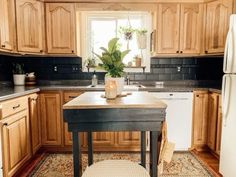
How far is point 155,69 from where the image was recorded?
3631 millimetres

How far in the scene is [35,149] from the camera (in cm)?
287

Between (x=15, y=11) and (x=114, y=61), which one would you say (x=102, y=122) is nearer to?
(x=114, y=61)

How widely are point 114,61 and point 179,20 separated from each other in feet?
5.77

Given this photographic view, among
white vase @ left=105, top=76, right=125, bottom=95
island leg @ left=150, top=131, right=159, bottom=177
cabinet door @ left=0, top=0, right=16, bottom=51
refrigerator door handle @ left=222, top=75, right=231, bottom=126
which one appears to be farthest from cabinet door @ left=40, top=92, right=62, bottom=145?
refrigerator door handle @ left=222, top=75, right=231, bottom=126

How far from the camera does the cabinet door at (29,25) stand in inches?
113

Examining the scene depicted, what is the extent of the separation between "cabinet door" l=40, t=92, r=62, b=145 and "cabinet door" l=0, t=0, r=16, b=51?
0.79 meters

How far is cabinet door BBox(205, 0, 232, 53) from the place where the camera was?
291cm

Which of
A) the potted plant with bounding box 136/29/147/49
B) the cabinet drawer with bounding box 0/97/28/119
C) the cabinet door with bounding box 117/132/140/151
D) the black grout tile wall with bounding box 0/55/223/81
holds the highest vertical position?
the potted plant with bounding box 136/29/147/49

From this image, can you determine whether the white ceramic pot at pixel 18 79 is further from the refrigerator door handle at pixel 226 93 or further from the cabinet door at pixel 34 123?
the refrigerator door handle at pixel 226 93

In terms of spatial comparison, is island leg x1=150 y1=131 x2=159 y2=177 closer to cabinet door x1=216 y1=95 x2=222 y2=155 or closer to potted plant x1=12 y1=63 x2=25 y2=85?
cabinet door x1=216 y1=95 x2=222 y2=155

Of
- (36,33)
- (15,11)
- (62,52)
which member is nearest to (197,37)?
(62,52)

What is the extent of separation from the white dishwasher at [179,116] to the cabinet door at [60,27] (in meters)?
1.48

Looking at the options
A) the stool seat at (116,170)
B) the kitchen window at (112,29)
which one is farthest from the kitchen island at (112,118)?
the kitchen window at (112,29)

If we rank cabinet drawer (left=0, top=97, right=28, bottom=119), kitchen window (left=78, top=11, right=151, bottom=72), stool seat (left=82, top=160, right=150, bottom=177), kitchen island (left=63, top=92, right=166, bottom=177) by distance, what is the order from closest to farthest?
stool seat (left=82, top=160, right=150, bottom=177) < kitchen island (left=63, top=92, right=166, bottom=177) < cabinet drawer (left=0, top=97, right=28, bottom=119) < kitchen window (left=78, top=11, right=151, bottom=72)
